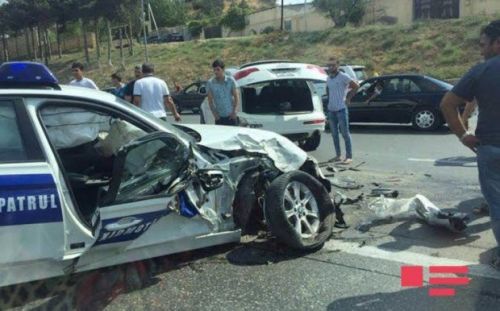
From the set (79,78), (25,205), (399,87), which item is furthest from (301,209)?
(399,87)

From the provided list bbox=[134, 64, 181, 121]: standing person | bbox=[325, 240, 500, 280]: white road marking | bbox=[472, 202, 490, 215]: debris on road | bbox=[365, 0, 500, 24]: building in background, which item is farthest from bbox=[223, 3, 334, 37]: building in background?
bbox=[325, 240, 500, 280]: white road marking

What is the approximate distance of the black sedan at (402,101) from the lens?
1344cm

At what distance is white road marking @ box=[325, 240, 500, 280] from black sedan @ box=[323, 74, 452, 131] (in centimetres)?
922

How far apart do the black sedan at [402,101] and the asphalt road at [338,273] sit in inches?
291

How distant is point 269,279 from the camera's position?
4215 mm

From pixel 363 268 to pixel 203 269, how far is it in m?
1.22

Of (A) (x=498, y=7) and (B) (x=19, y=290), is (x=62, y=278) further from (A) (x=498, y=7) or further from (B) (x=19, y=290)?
(A) (x=498, y=7)

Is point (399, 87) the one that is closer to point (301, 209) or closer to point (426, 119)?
point (426, 119)

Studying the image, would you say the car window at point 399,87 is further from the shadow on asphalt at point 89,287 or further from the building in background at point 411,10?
the building in background at point 411,10

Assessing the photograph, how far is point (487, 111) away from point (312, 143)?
7398 mm

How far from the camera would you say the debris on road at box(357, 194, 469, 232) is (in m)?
5.06

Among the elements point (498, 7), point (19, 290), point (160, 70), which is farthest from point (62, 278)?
point (498, 7)

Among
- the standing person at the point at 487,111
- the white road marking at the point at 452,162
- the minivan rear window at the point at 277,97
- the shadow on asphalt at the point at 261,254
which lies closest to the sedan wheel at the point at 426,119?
the minivan rear window at the point at 277,97

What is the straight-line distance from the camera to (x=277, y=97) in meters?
10.7
